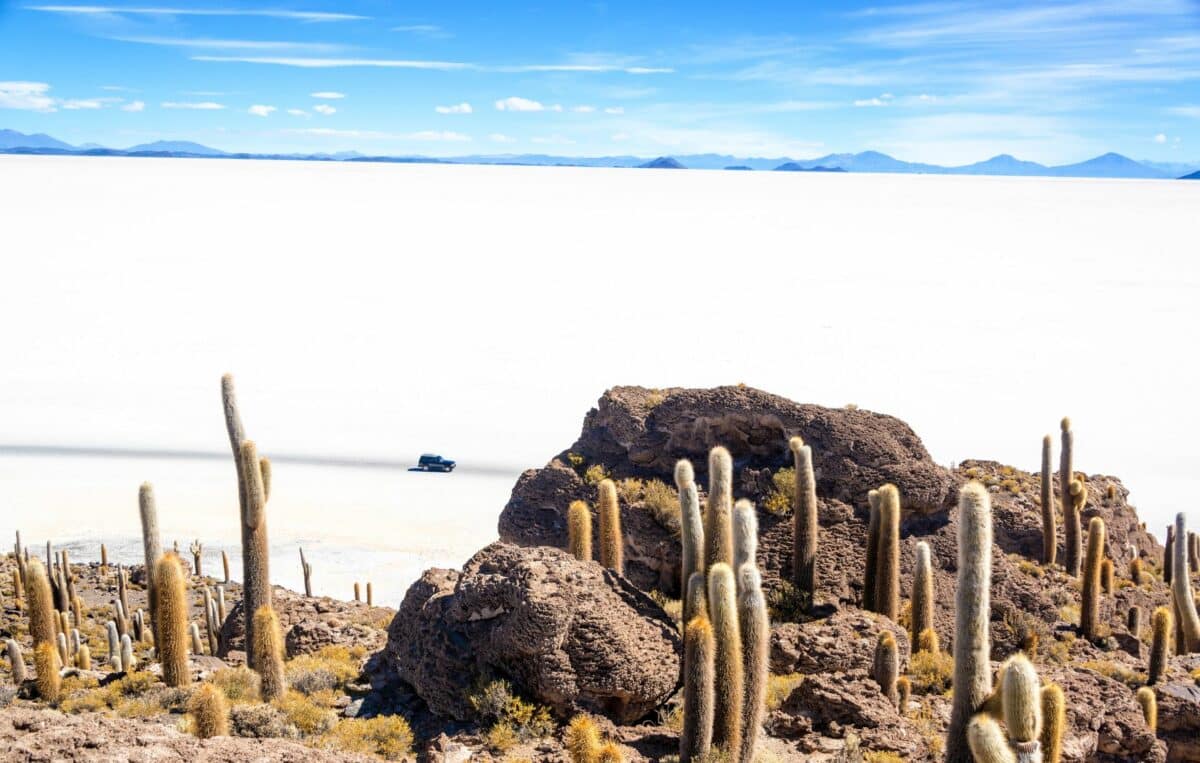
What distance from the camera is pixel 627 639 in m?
10.8

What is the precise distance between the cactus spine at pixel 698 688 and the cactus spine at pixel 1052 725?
298cm

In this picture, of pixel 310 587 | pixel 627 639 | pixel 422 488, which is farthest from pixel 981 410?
pixel 627 639

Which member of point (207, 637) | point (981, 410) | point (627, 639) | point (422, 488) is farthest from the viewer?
point (981, 410)

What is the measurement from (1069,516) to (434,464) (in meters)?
20.1

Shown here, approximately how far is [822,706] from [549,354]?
40370 millimetres

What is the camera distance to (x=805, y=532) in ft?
48.2

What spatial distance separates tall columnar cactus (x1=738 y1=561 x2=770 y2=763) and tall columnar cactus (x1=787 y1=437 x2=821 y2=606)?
14.7 feet

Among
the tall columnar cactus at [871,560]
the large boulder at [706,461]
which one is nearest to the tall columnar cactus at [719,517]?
the tall columnar cactus at [871,560]

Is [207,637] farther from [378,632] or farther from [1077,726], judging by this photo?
[1077,726]

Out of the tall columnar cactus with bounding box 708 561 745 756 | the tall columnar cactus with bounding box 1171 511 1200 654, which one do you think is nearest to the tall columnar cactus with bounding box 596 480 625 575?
the tall columnar cactus with bounding box 708 561 745 756

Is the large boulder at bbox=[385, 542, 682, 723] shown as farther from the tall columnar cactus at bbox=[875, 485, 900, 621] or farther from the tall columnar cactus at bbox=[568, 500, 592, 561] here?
the tall columnar cactus at bbox=[875, 485, 900, 621]

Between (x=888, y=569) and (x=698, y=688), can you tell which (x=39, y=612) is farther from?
(x=888, y=569)

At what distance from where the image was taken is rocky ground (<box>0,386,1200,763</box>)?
1045 centimetres

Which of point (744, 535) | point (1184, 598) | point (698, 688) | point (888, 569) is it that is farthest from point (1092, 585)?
point (698, 688)
